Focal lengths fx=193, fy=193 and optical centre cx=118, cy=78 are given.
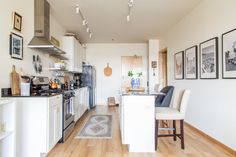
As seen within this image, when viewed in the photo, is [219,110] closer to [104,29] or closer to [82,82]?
[104,29]

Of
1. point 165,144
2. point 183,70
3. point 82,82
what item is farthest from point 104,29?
point 165,144

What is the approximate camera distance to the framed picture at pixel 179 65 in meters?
5.10

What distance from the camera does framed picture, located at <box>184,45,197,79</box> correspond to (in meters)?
4.31

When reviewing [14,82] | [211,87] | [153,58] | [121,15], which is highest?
[121,15]

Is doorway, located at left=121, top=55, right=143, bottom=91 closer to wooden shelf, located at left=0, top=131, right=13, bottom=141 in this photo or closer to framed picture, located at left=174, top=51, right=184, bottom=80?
framed picture, located at left=174, top=51, right=184, bottom=80

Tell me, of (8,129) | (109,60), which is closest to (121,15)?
(8,129)

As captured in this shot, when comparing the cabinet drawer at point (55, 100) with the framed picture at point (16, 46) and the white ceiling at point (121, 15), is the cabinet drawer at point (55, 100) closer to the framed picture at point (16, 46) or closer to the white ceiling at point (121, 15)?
the framed picture at point (16, 46)

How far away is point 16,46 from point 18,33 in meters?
0.25

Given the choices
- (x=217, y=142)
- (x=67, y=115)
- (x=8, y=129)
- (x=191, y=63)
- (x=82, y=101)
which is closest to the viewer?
(x=8, y=129)

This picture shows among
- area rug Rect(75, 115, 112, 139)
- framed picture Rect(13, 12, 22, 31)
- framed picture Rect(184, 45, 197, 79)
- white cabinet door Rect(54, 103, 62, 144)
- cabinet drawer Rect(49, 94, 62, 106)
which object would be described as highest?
framed picture Rect(13, 12, 22, 31)

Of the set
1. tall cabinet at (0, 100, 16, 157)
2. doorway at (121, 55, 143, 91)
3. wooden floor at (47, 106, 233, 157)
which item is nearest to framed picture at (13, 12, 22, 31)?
tall cabinet at (0, 100, 16, 157)

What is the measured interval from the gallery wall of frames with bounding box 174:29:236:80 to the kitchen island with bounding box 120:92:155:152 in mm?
1332

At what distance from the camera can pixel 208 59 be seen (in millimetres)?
3738

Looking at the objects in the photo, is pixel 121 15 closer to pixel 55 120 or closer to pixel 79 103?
pixel 79 103
